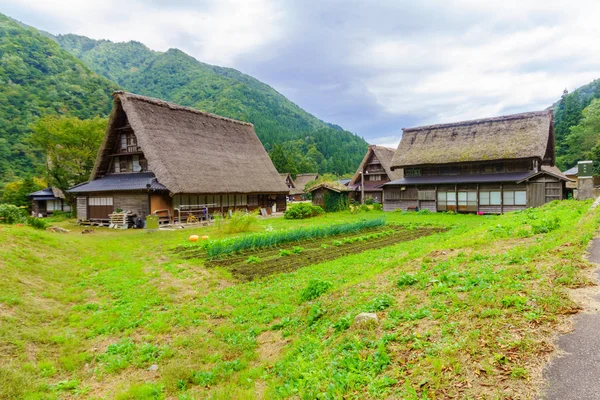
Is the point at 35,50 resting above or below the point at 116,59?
below

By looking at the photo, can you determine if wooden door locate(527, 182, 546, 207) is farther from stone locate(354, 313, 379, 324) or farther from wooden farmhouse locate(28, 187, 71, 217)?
wooden farmhouse locate(28, 187, 71, 217)

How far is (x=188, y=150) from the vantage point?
23156 millimetres

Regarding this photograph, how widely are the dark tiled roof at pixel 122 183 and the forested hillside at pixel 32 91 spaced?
18202 millimetres

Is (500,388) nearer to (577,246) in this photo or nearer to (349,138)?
(577,246)

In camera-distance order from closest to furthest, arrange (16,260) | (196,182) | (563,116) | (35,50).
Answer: (16,260) < (196,182) < (35,50) < (563,116)

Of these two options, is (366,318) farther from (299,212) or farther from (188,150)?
(188,150)

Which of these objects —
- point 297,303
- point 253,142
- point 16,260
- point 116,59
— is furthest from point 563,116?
point 116,59

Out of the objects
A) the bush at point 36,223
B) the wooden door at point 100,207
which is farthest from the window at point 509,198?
the bush at point 36,223

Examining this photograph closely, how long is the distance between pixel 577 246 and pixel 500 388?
15.5 feet

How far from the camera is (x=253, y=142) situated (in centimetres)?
3120

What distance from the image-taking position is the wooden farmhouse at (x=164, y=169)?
805 inches

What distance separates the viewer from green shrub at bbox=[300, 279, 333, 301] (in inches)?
252

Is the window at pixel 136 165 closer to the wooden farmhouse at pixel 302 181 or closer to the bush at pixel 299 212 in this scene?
the bush at pixel 299 212

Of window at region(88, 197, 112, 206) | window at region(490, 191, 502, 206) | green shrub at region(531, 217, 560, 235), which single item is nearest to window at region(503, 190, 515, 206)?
window at region(490, 191, 502, 206)
